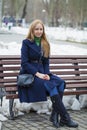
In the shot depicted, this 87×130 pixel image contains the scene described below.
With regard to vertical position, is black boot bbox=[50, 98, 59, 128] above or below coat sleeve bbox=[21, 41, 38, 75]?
below

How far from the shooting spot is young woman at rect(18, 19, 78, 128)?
225 inches

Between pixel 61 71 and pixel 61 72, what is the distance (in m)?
0.03

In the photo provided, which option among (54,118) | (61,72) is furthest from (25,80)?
(61,72)

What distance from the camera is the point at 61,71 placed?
6.89 metres

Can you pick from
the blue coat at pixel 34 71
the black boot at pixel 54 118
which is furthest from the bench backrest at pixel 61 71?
the black boot at pixel 54 118

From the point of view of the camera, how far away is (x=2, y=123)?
5.79 m

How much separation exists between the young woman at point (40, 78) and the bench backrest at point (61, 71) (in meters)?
0.30

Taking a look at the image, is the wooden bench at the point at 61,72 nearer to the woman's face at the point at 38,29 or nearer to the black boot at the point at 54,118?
the black boot at the point at 54,118

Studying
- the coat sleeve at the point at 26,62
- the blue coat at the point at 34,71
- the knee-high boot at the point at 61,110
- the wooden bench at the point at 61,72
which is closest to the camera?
the knee-high boot at the point at 61,110

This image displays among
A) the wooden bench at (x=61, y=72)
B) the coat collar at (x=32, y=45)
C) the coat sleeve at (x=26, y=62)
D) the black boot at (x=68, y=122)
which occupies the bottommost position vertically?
the black boot at (x=68, y=122)

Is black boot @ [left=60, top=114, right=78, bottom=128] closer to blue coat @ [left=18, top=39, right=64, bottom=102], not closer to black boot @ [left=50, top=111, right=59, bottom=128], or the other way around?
black boot @ [left=50, top=111, right=59, bottom=128]

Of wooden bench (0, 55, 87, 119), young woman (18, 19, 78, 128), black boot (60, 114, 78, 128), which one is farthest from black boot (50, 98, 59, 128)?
wooden bench (0, 55, 87, 119)

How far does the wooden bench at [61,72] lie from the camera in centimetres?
613

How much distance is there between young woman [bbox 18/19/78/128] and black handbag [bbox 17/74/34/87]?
0.06 metres
